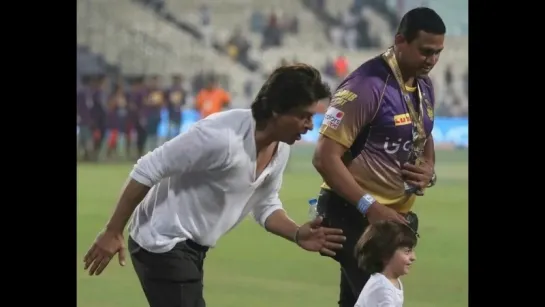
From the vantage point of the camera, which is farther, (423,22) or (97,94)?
(97,94)

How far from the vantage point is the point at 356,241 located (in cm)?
502

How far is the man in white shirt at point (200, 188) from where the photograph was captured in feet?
14.3

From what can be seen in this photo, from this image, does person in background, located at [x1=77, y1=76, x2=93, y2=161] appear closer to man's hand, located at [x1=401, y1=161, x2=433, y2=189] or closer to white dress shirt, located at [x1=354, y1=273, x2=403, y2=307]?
man's hand, located at [x1=401, y1=161, x2=433, y2=189]

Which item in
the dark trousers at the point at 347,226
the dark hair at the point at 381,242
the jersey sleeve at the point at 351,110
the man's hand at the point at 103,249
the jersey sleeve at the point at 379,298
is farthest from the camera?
the dark trousers at the point at 347,226

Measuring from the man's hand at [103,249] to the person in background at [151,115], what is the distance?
54.1ft

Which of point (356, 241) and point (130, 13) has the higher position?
point (130, 13)

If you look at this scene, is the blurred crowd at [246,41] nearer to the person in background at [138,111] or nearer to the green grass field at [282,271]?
the person in background at [138,111]

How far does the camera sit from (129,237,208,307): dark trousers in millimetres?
4496

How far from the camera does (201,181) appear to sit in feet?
15.0

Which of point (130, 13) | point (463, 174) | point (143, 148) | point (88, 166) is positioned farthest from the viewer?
point (130, 13)

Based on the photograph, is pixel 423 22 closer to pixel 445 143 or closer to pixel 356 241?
pixel 356 241

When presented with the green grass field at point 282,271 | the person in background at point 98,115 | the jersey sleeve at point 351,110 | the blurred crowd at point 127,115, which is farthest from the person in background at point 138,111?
the jersey sleeve at point 351,110
